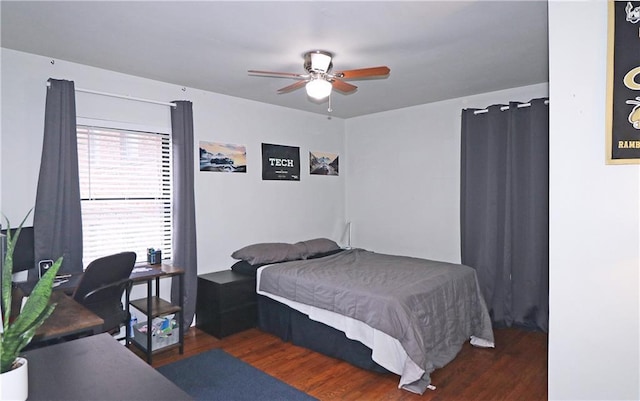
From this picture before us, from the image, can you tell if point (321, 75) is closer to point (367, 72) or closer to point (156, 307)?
point (367, 72)

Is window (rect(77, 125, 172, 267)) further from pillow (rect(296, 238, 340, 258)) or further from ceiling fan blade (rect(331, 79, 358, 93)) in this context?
ceiling fan blade (rect(331, 79, 358, 93))

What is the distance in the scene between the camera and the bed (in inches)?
111

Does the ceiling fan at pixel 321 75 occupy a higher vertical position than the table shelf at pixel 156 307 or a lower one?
higher

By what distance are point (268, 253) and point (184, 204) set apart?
3.42 ft

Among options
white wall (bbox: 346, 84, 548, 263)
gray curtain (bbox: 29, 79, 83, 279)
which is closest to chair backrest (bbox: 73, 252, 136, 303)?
gray curtain (bbox: 29, 79, 83, 279)

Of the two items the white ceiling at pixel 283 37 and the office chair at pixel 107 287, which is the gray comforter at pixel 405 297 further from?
the white ceiling at pixel 283 37

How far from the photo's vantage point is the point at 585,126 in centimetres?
163

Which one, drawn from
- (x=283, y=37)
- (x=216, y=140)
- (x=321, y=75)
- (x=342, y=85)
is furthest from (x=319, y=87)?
(x=216, y=140)

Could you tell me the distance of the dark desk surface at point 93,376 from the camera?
1109 millimetres

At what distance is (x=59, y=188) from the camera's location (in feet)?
10.1

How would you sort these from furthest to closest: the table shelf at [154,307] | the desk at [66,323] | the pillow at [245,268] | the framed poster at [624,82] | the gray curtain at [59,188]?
the pillow at [245,268] → the table shelf at [154,307] → the gray curtain at [59,188] → the desk at [66,323] → the framed poster at [624,82]

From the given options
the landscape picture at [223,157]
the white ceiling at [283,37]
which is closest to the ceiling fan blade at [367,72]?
the white ceiling at [283,37]

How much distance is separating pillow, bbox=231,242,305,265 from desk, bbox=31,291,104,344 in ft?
6.60

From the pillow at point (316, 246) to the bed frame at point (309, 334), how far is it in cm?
89
